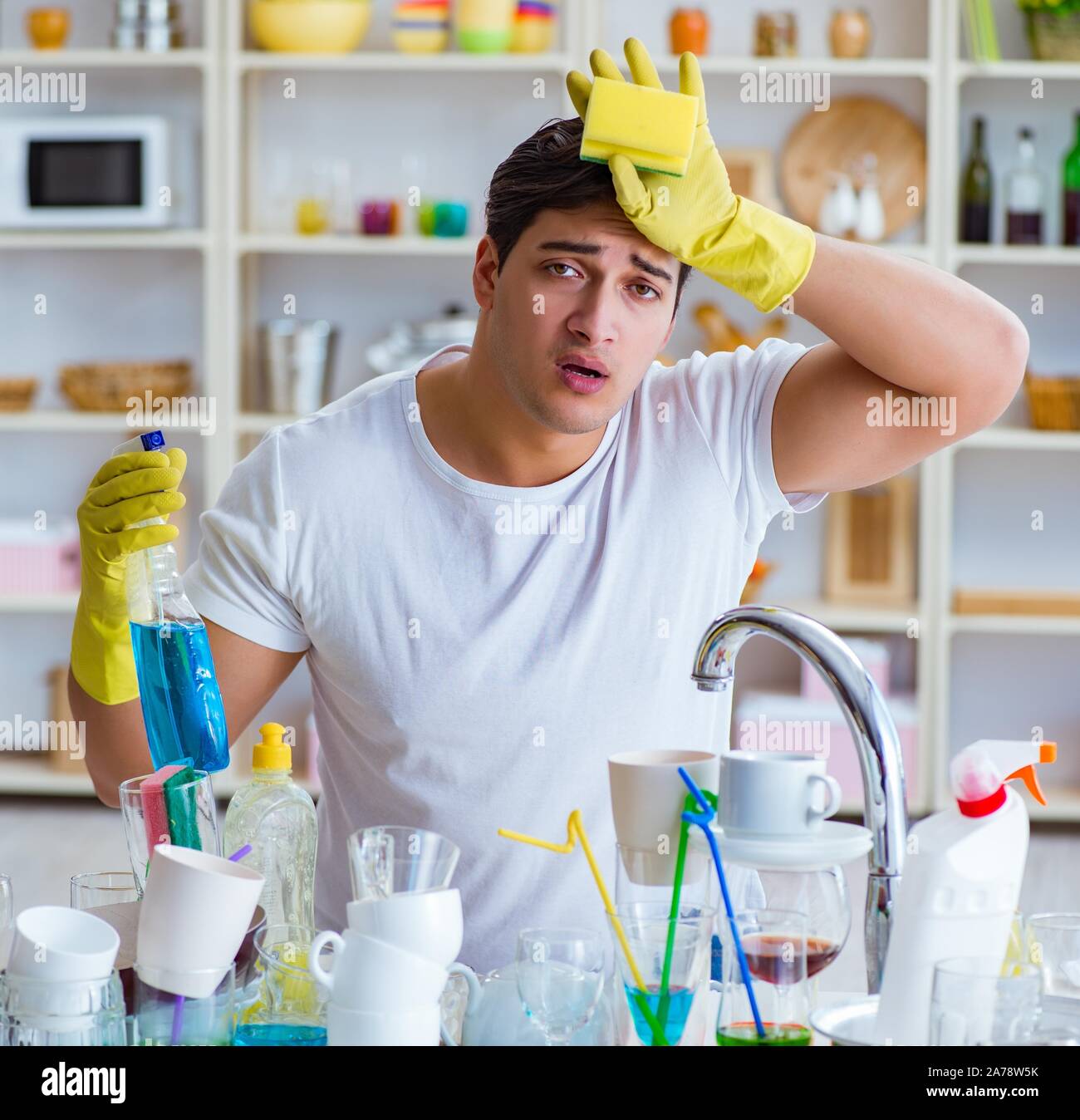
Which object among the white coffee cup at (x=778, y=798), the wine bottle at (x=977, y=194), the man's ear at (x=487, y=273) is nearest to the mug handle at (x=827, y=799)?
the white coffee cup at (x=778, y=798)

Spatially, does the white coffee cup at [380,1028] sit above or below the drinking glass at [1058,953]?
above

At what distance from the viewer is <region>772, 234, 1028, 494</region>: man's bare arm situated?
1397 mm

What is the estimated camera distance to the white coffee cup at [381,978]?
0.87 metres

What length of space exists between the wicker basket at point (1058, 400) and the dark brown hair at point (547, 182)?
2.59 m

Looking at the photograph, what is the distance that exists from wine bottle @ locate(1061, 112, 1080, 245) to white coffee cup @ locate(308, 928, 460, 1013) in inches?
136

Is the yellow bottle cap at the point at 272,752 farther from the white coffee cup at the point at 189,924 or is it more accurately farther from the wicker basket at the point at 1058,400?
the wicker basket at the point at 1058,400

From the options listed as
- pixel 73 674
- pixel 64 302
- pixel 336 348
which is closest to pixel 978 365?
pixel 73 674

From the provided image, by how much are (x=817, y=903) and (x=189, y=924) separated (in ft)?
1.35

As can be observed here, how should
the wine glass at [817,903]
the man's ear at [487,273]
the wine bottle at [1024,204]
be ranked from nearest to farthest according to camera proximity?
the wine glass at [817,903], the man's ear at [487,273], the wine bottle at [1024,204]

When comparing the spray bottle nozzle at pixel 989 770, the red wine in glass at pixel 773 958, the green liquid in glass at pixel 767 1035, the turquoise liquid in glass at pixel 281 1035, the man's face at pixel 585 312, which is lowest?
the turquoise liquid in glass at pixel 281 1035

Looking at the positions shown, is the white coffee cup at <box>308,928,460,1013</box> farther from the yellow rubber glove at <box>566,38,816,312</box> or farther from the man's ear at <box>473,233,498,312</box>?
the man's ear at <box>473,233,498,312</box>

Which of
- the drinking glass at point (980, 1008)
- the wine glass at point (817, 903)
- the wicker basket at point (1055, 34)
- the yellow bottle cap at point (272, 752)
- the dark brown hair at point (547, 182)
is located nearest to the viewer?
the drinking glass at point (980, 1008)

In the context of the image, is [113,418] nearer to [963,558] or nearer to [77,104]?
[77,104]

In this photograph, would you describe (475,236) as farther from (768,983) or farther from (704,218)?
(768,983)
